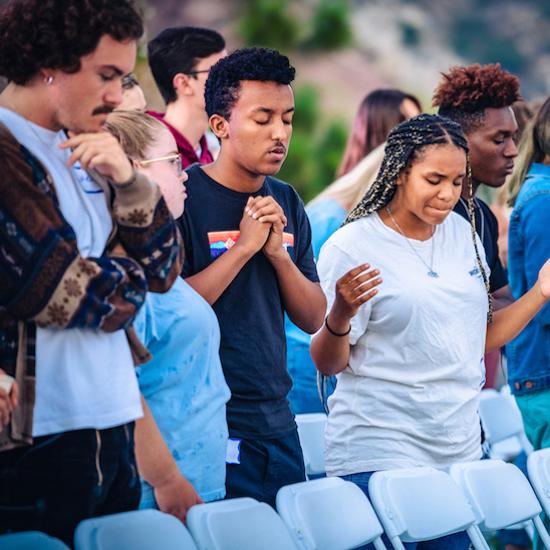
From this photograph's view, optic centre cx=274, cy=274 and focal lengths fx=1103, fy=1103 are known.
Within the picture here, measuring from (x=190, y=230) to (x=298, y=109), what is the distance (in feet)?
39.6

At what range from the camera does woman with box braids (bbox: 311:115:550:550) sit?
3.10 m

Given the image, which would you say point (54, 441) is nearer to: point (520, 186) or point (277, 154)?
point (277, 154)

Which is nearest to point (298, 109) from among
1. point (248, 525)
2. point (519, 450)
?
point (519, 450)

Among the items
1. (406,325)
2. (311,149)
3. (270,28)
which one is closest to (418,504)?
(406,325)

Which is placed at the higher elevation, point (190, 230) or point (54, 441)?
point (190, 230)

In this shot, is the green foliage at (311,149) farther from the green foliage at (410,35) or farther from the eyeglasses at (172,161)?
the eyeglasses at (172,161)

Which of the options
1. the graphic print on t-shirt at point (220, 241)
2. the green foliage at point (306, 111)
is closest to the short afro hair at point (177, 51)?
the graphic print on t-shirt at point (220, 241)

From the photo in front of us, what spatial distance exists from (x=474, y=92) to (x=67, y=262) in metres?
2.24

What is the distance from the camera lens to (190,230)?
293cm

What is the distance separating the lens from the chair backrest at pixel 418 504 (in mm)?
2867

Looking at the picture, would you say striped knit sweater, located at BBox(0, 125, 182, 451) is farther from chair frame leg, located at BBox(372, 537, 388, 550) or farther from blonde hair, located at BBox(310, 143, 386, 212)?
blonde hair, located at BBox(310, 143, 386, 212)

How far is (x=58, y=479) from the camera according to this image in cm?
202

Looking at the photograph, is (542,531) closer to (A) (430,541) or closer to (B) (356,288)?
(A) (430,541)

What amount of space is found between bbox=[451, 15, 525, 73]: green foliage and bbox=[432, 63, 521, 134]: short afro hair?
1908 cm
